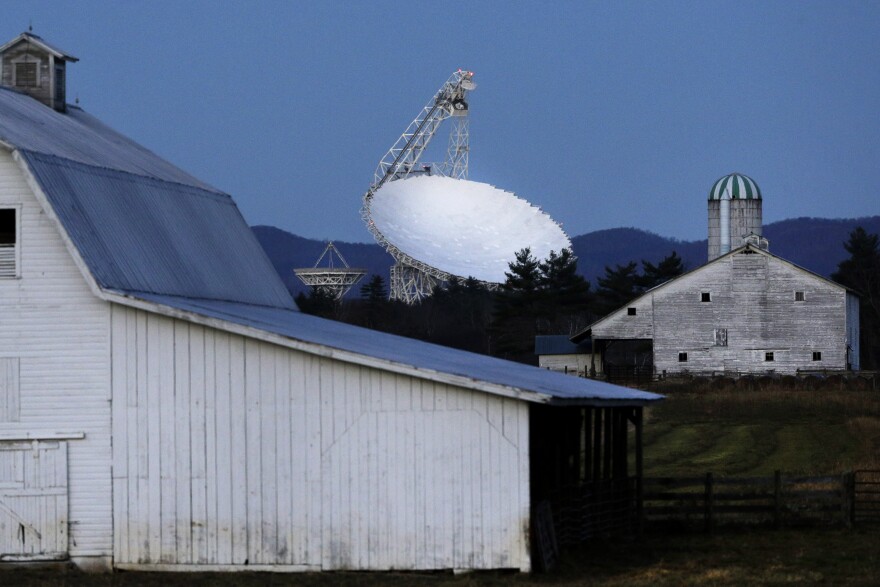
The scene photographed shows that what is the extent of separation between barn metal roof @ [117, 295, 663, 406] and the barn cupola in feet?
26.4

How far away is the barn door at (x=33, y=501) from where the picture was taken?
22.1m

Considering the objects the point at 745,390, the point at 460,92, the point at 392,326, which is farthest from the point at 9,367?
the point at 460,92

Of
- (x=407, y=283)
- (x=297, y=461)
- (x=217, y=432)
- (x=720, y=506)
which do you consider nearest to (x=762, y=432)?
(x=720, y=506)

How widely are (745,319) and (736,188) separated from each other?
18802mm

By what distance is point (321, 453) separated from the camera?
2155cm

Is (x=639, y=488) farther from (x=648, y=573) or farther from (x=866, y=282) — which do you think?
(x=866, y=282)

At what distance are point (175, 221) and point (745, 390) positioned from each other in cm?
4016

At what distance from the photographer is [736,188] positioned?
3563 inches

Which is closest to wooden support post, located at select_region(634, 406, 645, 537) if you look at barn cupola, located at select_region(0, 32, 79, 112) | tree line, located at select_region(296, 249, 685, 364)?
barn cupola, located at select_region(0, 32, 79, 112)

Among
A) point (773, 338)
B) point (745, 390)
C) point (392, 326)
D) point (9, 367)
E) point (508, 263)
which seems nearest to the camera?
point (9, 367)

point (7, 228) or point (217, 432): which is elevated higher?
point (7, 228)

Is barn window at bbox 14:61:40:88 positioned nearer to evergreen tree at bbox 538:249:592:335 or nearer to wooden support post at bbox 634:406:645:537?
wooden support post at bbox 634:406:645:537

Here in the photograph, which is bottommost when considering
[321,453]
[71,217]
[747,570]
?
[747,570]

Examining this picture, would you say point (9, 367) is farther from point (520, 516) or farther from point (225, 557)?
point (520, 516)
